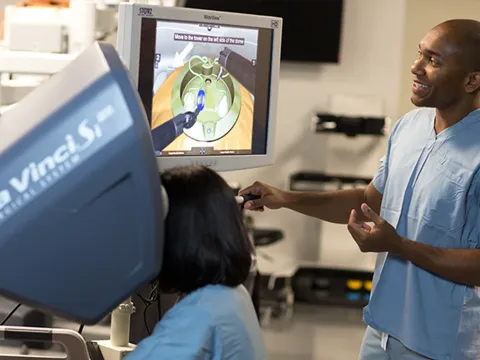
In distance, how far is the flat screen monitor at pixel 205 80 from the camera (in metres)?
1.92

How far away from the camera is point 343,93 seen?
5953 millimetres

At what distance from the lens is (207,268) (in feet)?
4.07

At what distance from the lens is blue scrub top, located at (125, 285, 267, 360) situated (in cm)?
121

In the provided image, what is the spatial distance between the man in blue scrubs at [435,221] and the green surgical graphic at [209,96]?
201 millimetres

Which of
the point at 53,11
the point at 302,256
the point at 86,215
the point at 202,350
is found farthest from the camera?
the point at 302,256

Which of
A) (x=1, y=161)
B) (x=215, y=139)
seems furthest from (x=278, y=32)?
(x=1, y=161)

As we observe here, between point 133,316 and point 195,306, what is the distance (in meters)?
1.03

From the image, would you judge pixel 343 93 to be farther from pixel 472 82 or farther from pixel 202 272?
pixel 202 272

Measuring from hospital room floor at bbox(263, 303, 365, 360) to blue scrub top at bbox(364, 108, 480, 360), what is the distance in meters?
2.49

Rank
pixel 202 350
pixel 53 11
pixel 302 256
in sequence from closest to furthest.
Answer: pixel 202 350
pixel 53 11
pixel 302 256

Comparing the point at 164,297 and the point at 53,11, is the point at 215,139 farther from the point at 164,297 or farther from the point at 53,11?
the point at 53,11

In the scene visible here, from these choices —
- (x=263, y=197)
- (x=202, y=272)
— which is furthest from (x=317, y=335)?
(x=202, y=272)

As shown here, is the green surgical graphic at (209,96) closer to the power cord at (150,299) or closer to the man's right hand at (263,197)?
the man's right hand at (263,197)

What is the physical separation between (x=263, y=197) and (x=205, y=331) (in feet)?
3.32
